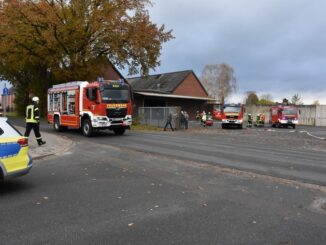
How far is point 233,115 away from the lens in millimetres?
35938

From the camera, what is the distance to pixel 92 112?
1961cm

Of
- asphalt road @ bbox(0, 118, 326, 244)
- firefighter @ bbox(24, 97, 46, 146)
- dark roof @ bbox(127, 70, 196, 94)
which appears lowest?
asphalt road @ bbox(0, 118, 326, 244)

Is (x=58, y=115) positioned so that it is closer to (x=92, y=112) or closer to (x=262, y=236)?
(x=92, y=112)

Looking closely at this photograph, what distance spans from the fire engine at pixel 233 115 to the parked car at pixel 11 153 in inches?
1159

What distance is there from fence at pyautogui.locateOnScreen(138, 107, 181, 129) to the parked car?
77.5ft

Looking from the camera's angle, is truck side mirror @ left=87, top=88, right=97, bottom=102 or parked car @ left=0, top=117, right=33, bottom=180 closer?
parked car @ left=0, top=117, right=33, bottom=180

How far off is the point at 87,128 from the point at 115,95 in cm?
Result: 224

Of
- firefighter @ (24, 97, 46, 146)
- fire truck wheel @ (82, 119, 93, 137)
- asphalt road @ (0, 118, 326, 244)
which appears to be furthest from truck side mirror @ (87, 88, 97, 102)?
asphalt road @ (0, 118, 326, 244)

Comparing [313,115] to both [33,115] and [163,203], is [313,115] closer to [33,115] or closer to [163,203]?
[33,115]

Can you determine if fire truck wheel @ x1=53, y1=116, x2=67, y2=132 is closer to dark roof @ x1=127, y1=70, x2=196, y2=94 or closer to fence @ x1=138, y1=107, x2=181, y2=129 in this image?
fence @ x1=138, y1=107, x2=181, y2=129

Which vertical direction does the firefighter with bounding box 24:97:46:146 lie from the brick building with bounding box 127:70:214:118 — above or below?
A: below

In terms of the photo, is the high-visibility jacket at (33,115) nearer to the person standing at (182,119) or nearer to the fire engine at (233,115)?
the person standing at (182,119)

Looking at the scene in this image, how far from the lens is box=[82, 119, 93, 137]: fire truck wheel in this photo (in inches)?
781

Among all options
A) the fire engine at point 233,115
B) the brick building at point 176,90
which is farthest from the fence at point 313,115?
the fire engine at point 233,115
